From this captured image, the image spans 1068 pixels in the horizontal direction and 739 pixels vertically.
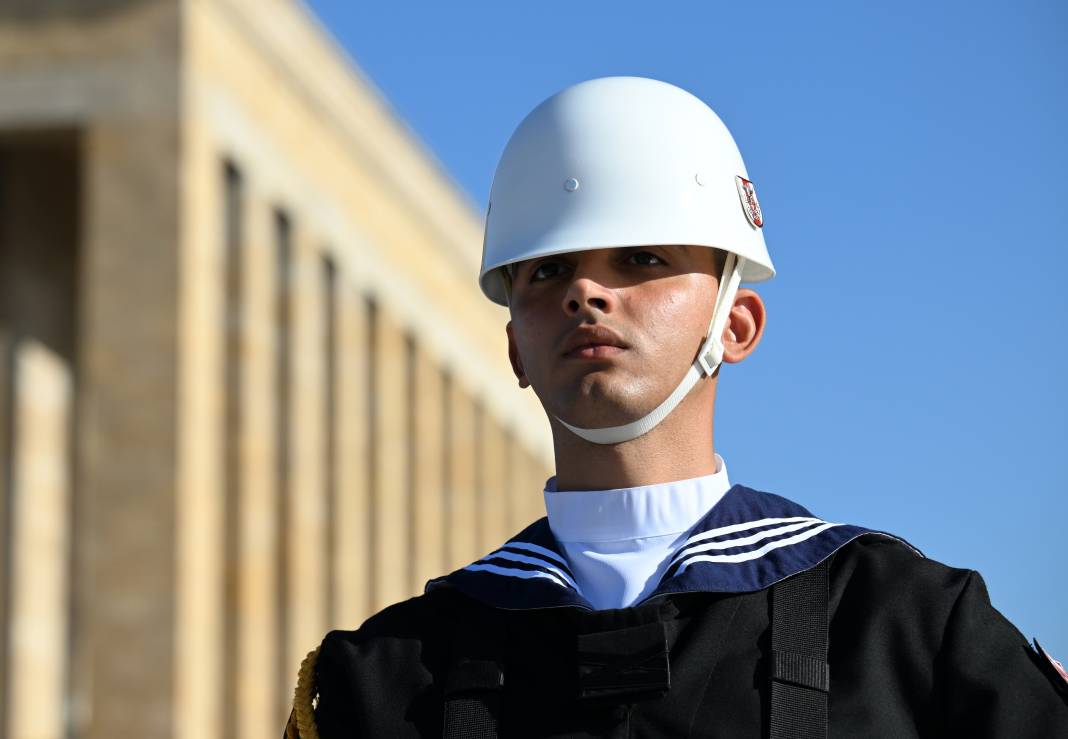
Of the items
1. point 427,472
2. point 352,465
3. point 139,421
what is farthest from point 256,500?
point 427,472

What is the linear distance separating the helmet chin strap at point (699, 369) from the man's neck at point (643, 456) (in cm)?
2

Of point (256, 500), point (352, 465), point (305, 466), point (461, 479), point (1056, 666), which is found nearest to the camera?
point (1056, 666)

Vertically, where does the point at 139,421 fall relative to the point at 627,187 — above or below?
above

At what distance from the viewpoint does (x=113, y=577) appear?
18750 mm

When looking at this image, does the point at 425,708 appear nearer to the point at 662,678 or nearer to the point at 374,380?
the point at 662,678

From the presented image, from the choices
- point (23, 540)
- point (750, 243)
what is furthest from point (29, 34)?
point (750, 243)

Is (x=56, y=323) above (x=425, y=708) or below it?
above

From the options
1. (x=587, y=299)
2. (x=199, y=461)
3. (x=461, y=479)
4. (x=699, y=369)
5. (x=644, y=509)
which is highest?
(x=461, y=479)

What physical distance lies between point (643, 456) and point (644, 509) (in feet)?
0.36

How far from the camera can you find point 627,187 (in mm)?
3943

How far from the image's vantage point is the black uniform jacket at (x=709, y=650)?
339 centimetres

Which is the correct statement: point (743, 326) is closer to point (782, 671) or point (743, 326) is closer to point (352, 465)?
point (782, 671)

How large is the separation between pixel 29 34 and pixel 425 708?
17981 millimetres

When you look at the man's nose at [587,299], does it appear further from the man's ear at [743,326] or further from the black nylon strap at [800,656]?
the black nylon strap at [800,656]
